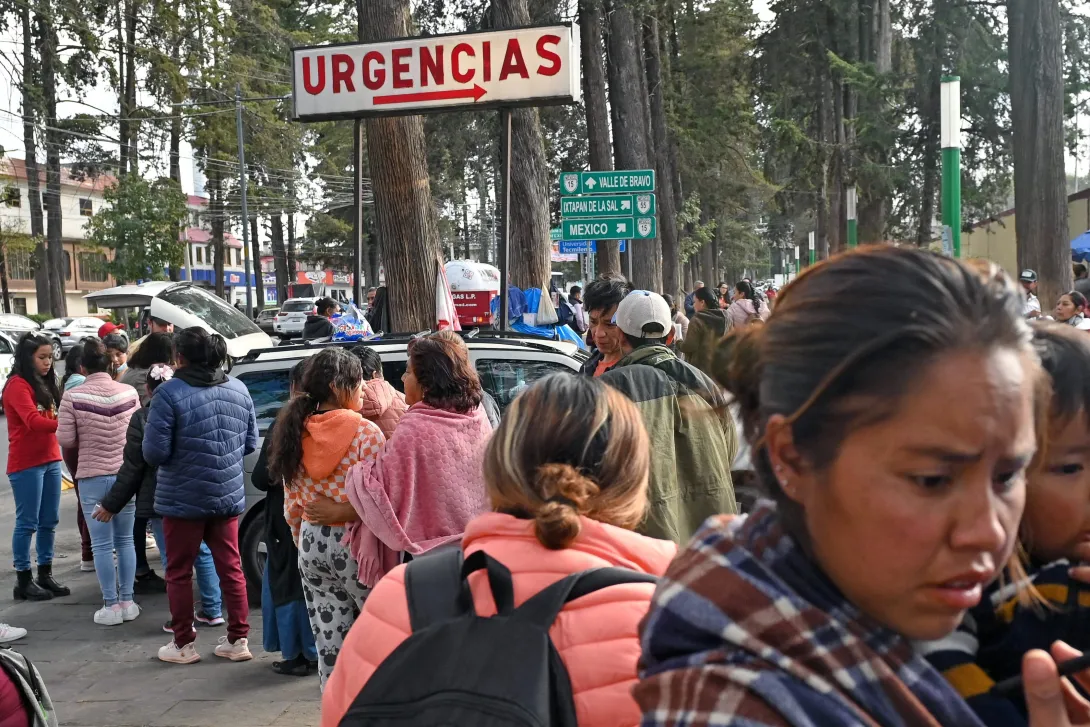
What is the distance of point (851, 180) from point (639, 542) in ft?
81.3

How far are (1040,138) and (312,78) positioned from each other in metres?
7.69

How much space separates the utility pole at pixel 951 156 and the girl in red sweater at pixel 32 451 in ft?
20.0

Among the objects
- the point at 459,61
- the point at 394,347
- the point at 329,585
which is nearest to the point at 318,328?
the point at 459,61

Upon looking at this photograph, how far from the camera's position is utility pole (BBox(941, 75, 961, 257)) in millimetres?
7277

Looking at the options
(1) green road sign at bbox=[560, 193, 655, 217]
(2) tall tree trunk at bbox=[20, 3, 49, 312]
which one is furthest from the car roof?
(2) tall tree trunk at bbox=[20, 3, 49, 312]

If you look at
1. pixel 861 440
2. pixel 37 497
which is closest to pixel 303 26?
pixel 37 497

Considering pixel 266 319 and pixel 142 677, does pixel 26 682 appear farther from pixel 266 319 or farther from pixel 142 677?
pixel 266 319

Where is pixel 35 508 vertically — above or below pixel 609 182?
below

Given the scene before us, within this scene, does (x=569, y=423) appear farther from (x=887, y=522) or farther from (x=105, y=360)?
(x=105, y=360)

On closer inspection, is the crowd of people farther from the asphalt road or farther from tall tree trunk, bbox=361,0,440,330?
tall tree trunk, bbox=361,0,440,330

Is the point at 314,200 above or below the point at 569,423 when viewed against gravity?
above

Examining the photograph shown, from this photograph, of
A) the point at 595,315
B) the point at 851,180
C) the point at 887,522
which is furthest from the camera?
the point at 851,180

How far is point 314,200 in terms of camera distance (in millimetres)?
50438

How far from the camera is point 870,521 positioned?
1025mm
